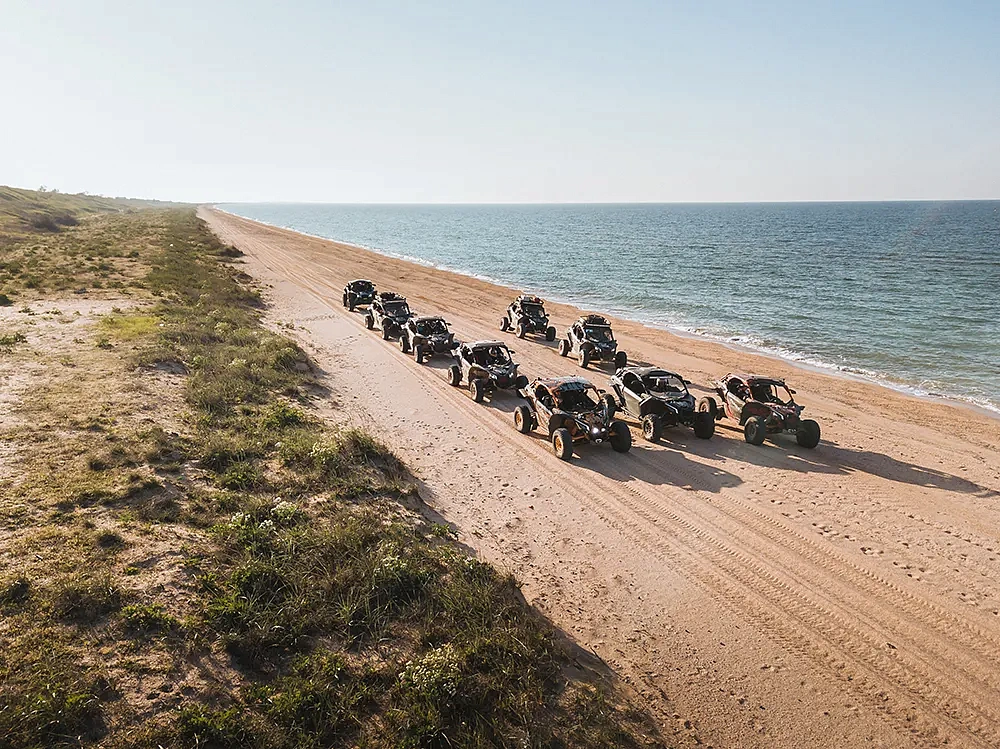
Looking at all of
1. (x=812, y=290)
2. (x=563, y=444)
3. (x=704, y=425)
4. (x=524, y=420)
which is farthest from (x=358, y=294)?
(x=812, y=290)

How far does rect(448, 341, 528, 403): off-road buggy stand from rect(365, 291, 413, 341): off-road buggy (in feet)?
22.0

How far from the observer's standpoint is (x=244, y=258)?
2122 inches

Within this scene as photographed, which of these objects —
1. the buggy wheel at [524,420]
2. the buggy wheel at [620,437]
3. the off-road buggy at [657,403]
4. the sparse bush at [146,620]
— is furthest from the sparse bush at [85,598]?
the off-road buggy at [657,403]

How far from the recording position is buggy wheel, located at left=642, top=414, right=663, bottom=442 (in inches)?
594

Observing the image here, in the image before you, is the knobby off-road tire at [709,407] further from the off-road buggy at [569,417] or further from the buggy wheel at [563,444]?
the buggy wheel at [563,444]

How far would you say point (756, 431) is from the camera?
15.1m

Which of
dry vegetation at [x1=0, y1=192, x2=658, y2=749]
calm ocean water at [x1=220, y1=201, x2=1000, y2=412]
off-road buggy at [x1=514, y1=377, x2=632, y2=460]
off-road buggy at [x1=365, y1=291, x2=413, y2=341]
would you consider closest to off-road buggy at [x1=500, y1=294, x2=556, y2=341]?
off-road buggy at [x1=365, y1=291, x2=413, y2=341]

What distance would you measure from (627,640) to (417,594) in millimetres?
3106

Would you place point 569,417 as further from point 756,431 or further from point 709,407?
point 756,431

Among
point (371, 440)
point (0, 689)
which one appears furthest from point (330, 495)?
point (0, 689)

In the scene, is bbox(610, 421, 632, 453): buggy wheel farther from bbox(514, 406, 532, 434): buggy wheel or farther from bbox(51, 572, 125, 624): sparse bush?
bbox(51, 572, 125, 624): sparse bush

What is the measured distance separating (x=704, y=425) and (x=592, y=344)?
7.66 metres

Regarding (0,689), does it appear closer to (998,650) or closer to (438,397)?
(998,650)

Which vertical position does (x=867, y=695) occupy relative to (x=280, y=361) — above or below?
below
